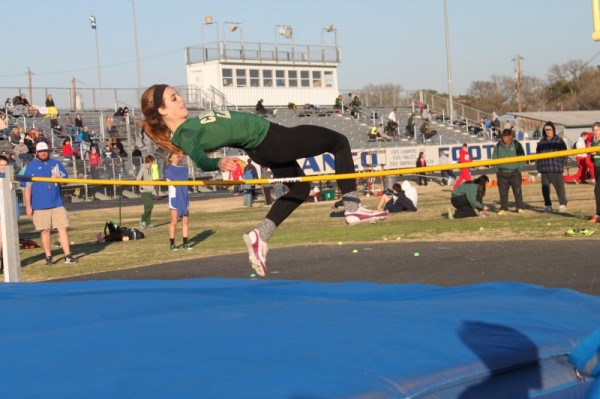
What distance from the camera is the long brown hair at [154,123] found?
5750 millimetres

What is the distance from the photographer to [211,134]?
209 inches

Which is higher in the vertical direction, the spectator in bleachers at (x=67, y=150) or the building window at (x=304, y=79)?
the building window at (x=304, y=79)

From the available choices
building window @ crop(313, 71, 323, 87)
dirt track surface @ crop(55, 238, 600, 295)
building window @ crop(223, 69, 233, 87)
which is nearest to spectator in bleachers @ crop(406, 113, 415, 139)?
building window @ crop(223, 69, 233, 87)

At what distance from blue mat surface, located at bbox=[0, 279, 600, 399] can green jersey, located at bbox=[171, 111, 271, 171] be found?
35.9 inches

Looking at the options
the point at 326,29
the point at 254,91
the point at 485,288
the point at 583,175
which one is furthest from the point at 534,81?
the point at 485,288

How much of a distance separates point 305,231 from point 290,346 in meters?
11.9

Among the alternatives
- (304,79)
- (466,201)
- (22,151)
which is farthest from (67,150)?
(304,79)

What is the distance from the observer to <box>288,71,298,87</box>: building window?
1869 inches

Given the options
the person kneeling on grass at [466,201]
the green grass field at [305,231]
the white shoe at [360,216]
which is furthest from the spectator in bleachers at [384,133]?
the white shoe at [360,216]

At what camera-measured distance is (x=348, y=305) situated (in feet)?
15.1

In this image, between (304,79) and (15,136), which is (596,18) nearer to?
(15,136)

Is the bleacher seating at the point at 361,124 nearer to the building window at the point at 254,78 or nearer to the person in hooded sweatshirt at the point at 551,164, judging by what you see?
the building window at the point at 254,78

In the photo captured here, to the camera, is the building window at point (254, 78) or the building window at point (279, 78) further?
the building window at point (279, 78)

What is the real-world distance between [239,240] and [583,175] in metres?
12.8
